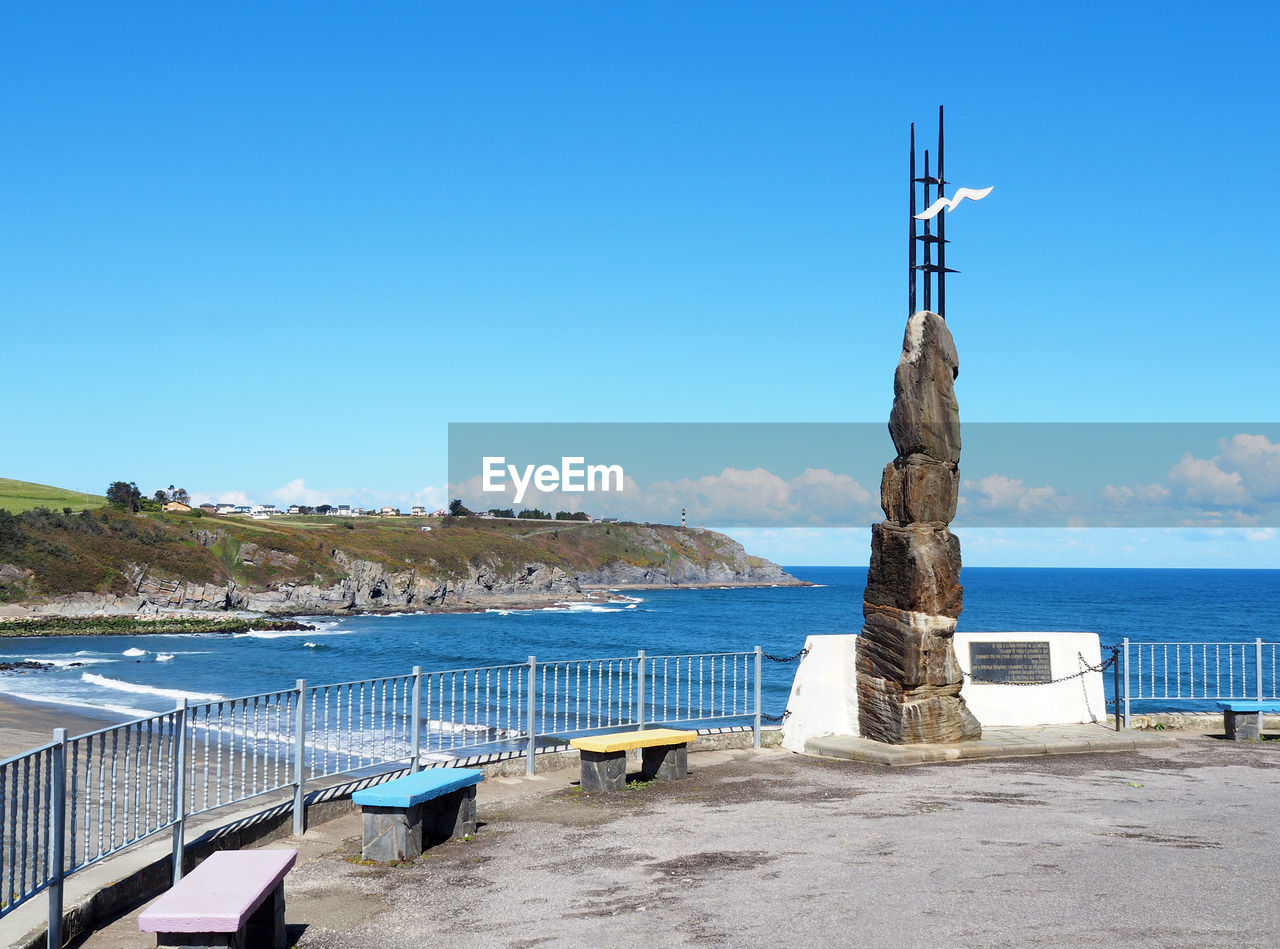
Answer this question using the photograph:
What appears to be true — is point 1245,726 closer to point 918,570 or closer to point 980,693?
point 980,693

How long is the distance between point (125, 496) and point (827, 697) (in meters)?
119

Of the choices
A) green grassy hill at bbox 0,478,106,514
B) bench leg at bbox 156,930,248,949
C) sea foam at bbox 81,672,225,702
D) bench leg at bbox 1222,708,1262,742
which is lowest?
sea foam at bbox 81,672,225,702

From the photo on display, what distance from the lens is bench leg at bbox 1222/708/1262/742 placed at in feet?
47.8

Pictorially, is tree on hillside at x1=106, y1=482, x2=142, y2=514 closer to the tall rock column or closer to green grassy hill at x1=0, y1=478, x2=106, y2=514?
green grassy hill at x1=0, y1=478, x2=106, y2=514

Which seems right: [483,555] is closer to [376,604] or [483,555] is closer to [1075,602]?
[376,604]

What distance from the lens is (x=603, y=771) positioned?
428 inches

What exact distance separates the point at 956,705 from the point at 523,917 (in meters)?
7.99

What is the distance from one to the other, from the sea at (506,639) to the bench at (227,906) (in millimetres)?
12778

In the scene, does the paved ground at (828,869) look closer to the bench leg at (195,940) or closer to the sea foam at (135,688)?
the bench leg at (195,940)

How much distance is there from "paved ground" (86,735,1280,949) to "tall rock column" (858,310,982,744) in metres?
1.59

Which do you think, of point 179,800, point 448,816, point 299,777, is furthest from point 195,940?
point 299,777

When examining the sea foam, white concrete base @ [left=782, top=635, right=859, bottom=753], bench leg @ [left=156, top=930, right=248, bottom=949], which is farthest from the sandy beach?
bench leg @ [left=156, top=930, right=248, bottom=949]

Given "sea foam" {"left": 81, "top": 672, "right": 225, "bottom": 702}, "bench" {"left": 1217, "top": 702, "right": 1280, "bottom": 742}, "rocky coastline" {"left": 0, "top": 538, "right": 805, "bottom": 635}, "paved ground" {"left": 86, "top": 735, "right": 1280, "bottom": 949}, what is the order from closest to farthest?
"paved ground" {"left": 86, "top": 735, "right": 1280, "bottom": 949} → "bench" {"left": 1217, "top": 702, "right": 1280, "bottom": 742} → "sea foam" {"left": 81, "top": 672, "right": 225, "bottom": 702} → "rocky coastline" {"left": 0, "top": 538, "right": 805, "bottom": 635}

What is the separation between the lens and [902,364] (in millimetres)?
13703
